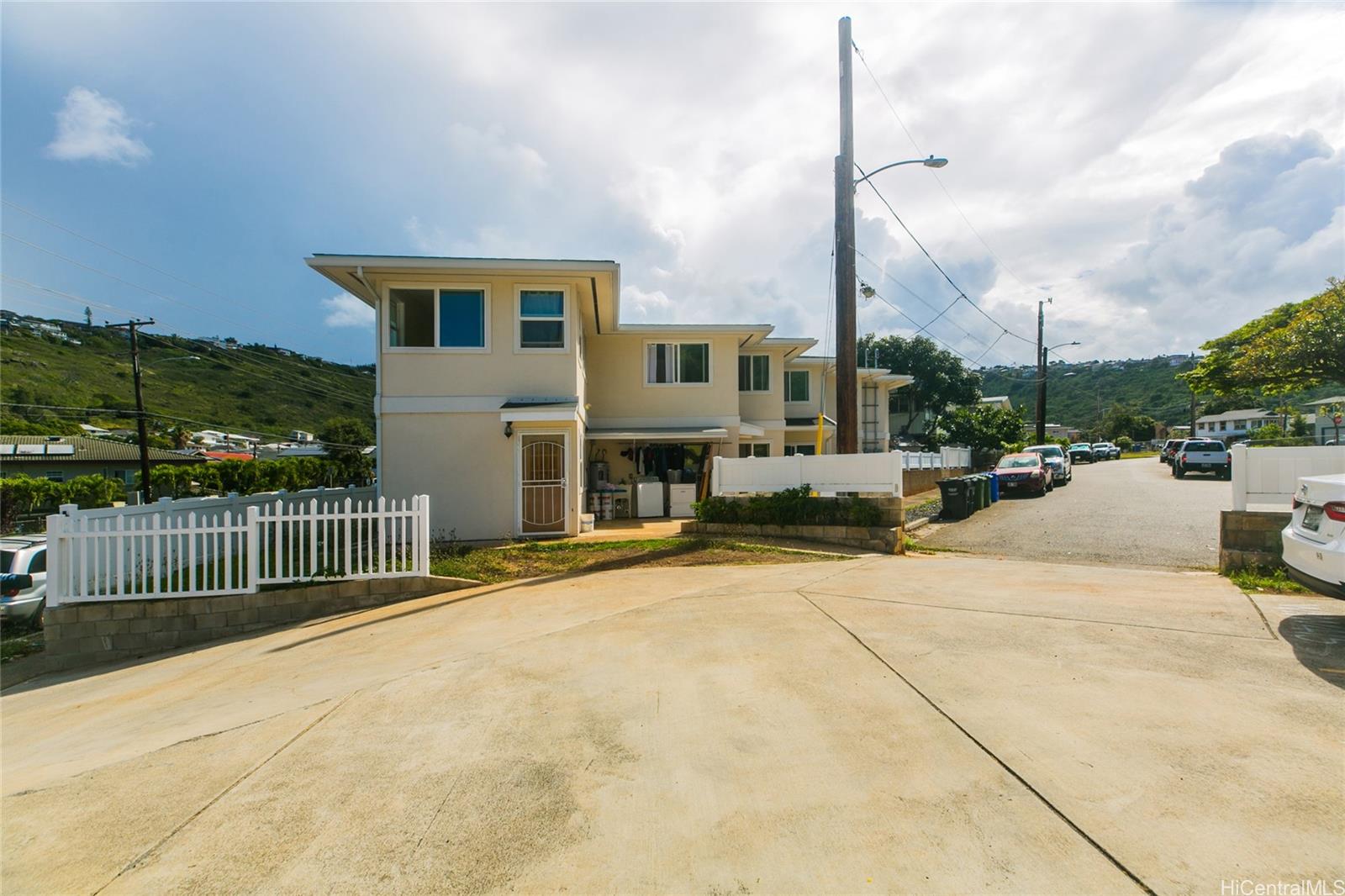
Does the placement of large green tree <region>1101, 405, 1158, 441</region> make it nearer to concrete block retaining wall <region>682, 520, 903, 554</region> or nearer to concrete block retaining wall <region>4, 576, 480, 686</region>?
concrete block retaining wall <region>682, 520, 903, 554</region>

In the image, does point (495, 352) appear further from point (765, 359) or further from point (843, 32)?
point (765, 359)

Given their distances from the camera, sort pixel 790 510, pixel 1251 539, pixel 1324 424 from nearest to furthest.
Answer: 1. pixel 1251 539
2. pixel 790 510
3. pixel 1324 424

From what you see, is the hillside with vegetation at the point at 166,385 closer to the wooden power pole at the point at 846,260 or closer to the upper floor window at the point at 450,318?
the upper floor window at the point at 450,318

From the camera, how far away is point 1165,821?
2.88m

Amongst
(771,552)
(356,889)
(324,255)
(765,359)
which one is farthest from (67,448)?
(356,889)

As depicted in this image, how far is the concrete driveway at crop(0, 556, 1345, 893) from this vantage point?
2.75m

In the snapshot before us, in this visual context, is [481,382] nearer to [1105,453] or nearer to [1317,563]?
[1317,563]

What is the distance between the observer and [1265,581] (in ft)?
25.3

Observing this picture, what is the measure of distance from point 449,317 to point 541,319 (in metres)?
1.96

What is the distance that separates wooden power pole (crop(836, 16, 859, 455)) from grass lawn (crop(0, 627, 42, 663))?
12.9m

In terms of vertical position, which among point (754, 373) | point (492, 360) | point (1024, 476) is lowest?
point (1024, 476)

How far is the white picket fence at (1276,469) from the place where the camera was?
25.6ft

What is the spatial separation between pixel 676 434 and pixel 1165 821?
1558 centimetres

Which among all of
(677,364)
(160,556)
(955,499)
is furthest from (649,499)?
(160,556)
